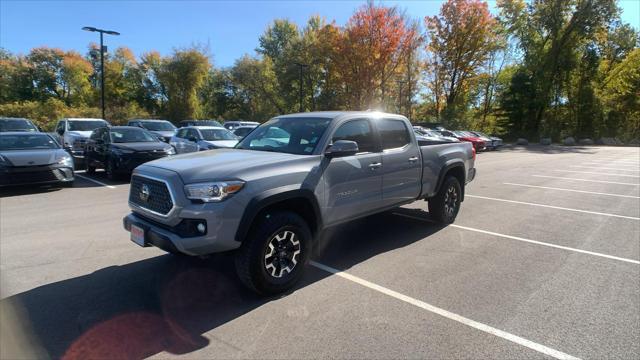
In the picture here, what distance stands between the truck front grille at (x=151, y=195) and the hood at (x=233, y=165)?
0.65ft

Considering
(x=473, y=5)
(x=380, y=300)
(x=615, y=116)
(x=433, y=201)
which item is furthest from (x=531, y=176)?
(x=615, y=116)

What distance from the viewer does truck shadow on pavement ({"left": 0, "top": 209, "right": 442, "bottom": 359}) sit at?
2.97 metres

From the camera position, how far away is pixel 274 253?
3.83m

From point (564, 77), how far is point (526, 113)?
5.52m

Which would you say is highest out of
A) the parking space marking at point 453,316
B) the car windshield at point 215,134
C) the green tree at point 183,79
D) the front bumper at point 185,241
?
the green tree at point 183,79

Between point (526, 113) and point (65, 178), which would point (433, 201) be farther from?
point (526, 113)

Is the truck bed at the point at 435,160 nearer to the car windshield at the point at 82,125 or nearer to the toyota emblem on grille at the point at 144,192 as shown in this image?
the toyota emblem on grille at the point at 144,192

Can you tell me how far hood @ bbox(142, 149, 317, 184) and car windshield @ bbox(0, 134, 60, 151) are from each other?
7.99m

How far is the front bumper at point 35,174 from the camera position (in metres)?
8.71

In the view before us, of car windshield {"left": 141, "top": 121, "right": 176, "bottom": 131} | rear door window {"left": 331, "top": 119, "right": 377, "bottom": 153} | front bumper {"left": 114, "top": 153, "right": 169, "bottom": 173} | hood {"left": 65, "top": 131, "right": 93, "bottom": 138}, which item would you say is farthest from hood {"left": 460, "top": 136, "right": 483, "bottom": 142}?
rear door window {"left": 331, "top": 119, "right": 377, "bottom": 153}

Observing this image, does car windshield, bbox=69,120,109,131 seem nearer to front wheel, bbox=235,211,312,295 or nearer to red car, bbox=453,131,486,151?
front wheel, bbox=235,211,312,295

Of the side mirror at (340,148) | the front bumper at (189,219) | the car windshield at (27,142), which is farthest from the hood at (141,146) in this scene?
the side mirror at (340,148)

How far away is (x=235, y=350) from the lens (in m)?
2.94

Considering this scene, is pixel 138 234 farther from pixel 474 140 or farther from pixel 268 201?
pixel 474 140
